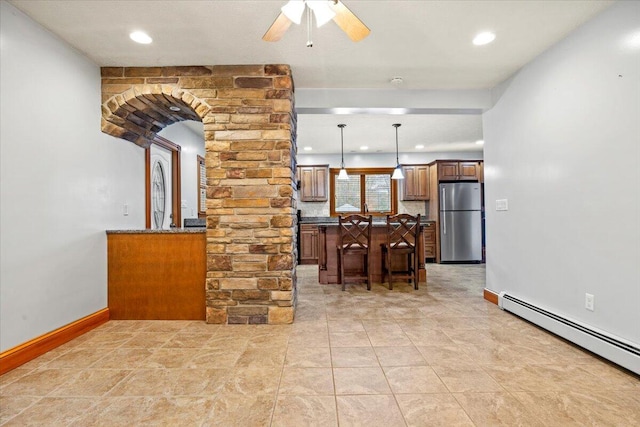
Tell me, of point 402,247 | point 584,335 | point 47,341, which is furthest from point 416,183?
point 47,341

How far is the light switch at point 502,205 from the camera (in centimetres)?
324

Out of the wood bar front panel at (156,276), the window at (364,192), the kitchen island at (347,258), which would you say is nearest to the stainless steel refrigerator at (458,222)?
the window at (364,192)

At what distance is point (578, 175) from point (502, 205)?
991 mm

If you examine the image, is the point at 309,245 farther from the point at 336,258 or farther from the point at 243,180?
the point at 243,180

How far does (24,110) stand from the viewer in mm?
2145

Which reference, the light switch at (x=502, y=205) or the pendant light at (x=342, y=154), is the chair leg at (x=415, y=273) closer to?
the light switch at (x=502, y=205)

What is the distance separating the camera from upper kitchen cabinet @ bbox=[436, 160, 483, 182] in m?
6.36

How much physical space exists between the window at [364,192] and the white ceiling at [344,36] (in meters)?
3.59

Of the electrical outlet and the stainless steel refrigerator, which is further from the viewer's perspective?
the stainless steel refrigerator

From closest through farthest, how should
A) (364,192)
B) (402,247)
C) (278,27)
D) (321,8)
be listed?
(321,8), (278,27), (402,247), (364,192)

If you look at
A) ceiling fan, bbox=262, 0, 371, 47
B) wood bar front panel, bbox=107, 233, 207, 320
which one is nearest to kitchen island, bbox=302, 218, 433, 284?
wood bar front panel, bbox=107, 233, 207, 320

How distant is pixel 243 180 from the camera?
2.86m

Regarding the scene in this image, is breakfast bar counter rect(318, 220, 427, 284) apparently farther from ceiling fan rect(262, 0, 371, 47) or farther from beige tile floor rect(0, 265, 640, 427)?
ceiling fan rect(262, 0, 371, 47)

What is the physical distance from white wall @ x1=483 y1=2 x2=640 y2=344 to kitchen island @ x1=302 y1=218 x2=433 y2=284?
154cm
